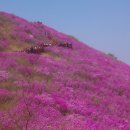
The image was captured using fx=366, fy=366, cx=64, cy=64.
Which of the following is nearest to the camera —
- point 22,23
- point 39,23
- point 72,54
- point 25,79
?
point 25,79

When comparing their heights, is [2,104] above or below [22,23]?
below

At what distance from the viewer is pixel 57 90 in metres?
19.0

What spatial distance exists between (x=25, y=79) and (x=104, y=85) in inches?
225

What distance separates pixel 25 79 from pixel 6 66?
2.26 m

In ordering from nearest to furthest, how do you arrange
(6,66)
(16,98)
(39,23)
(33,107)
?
(33,107)
(16,98)
(6,66)
(39,23)

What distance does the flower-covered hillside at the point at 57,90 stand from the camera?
44.9 feet

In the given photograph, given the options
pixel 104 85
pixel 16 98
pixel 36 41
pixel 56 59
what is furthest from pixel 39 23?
pixel 16 98

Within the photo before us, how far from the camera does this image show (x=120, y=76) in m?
26.9

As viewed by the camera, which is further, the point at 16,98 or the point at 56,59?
the point at 56,59

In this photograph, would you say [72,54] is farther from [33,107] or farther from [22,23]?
[33,107]

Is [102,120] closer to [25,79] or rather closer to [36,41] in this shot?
[25,79]

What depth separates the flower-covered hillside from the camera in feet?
44.9

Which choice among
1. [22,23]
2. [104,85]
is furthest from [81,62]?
[22,23]

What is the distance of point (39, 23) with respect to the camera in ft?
132
